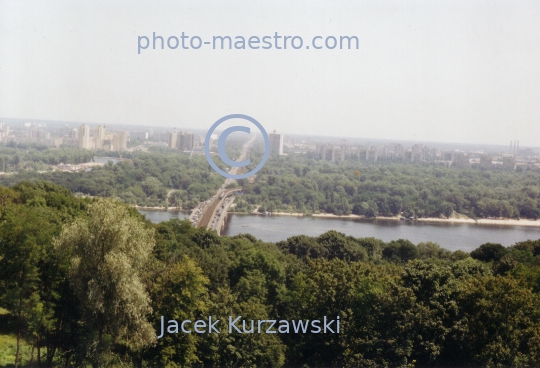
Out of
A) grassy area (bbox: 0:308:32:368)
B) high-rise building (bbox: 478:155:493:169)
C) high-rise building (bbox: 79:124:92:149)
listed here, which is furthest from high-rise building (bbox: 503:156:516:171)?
grassy area (bbox: 0:308:32:368)

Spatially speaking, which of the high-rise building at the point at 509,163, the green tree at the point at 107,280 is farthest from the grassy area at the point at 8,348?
the high-rise building at the point at 509,163

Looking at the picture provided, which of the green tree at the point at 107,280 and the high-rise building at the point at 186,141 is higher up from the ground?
the high-rise building at the point at 186,141

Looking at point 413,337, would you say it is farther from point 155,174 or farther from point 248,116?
point 155,174

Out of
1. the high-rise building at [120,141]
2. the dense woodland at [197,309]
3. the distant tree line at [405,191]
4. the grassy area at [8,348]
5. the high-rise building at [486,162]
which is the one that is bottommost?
the grassy area at [8,348]

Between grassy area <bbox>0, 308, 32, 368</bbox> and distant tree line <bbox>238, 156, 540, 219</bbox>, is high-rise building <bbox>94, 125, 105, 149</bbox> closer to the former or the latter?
distant tree line <bbox>238, 156, 540, 219</bbox>

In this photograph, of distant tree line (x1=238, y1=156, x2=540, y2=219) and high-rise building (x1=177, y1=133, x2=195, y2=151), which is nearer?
high-rise building (x1=177, y1=133, x2=195, y2=151)

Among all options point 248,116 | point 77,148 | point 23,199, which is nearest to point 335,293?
point 248,116

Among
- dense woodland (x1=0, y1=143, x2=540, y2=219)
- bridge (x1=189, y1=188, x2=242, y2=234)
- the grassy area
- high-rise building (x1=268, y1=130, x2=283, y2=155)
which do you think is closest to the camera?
the grassy area

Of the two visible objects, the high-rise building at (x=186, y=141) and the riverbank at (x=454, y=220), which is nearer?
the high-rise building at (x=186, y=141)

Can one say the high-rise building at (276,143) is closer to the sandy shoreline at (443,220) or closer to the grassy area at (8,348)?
the sandy shoreline at (443,220)
